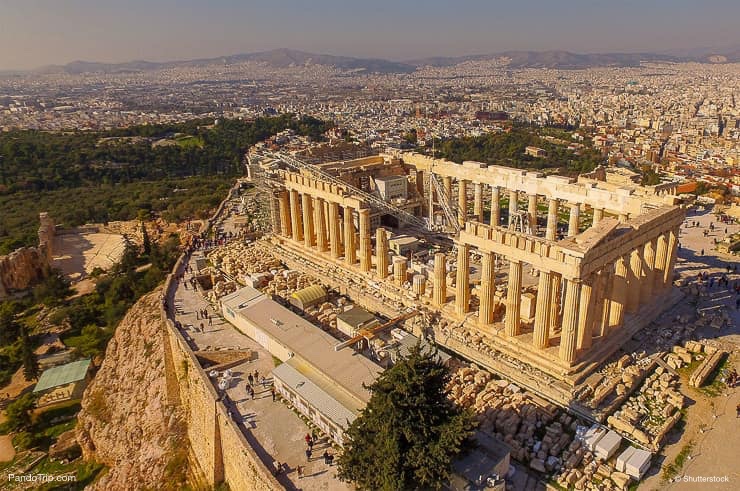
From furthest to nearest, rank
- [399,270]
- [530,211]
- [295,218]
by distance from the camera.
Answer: [295,218] → [530,211] → [399,270]

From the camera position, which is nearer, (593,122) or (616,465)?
(616,465)

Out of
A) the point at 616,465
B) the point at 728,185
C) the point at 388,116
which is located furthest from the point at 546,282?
the point at 388,116

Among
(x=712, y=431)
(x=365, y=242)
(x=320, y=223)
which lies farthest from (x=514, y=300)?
(x=320, y=223)

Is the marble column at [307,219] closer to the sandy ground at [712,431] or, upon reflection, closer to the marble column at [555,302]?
the marble column at [555,302]

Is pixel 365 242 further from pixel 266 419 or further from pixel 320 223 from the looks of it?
pixel 266 419

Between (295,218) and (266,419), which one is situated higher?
(295,218)

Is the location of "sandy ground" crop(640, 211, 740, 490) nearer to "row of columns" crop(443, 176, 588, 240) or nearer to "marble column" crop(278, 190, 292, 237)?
"row of columns" crop(443, 176, 588, 240)

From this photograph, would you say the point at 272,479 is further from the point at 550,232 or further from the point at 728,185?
the point at 728,185
